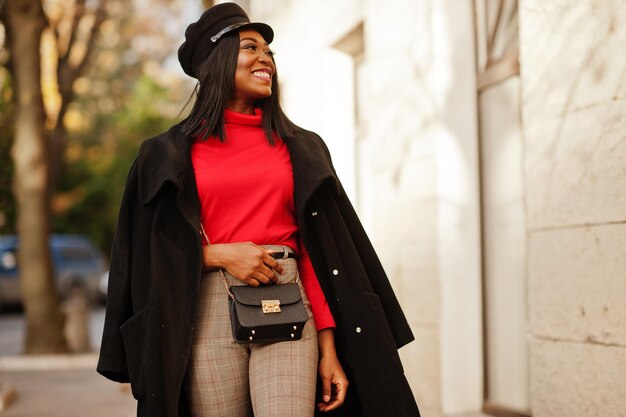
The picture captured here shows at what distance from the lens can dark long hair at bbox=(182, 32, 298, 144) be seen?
302 cm

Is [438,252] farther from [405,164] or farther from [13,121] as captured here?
[13,121]

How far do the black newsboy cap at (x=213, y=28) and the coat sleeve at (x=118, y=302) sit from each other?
23.2 inches

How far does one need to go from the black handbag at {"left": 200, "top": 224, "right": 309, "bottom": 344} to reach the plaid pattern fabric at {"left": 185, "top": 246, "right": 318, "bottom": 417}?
39mm

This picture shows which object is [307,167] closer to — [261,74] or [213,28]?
[261,74]

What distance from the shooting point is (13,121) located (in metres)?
13.0

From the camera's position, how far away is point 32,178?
12.6 metres

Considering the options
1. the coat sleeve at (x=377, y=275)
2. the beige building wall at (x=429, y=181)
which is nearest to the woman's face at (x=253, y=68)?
the coat sleeve at (x=377, y=275)

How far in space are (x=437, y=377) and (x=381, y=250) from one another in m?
1.26

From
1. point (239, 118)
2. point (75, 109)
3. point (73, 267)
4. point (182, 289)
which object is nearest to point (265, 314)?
point (182, 289)

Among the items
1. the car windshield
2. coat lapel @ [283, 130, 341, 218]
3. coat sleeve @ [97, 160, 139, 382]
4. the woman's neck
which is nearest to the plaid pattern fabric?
coat sleeve @ [97, 160, 139, 382]

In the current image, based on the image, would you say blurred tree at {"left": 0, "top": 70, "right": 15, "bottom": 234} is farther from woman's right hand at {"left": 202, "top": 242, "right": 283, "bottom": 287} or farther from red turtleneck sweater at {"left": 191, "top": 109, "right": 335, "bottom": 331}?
woman's right hand at {"left": 202, "top": 242, "right": 283, "bottom": 287}

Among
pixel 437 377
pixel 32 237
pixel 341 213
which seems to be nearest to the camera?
A: pixel 341 213

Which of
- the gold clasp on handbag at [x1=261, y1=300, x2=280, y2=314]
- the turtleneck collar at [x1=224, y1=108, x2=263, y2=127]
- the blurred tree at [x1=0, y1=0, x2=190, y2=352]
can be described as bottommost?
the gold clasp on handbag at [x1=261, y1=300, x2=280, y2=314]

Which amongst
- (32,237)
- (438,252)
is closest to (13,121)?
(32,237)
